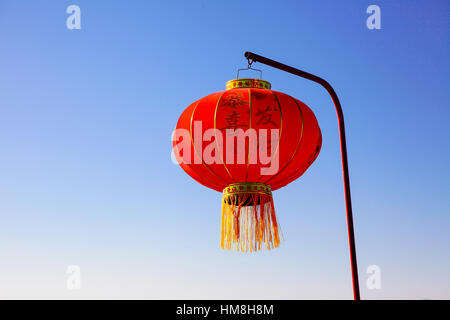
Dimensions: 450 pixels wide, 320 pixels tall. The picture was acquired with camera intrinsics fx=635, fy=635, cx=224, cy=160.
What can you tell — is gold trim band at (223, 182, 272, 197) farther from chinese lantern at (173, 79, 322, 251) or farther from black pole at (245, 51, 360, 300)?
black pole at (245, 51, 360, 300)

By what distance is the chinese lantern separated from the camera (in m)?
7.15

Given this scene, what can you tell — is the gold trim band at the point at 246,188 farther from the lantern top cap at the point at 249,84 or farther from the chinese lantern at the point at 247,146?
the lantern top cap at the point at 249,84

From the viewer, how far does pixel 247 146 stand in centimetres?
712

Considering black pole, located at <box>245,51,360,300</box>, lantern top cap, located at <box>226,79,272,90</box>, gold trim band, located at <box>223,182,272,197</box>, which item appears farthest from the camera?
lantern top cap, located at <box>226,79,272,90</box>

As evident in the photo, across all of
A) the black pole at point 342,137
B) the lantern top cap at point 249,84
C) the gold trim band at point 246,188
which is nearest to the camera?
the black pole at point 342,137

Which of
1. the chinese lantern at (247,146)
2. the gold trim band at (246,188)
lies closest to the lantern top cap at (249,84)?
the chinese lantern at (247,146)

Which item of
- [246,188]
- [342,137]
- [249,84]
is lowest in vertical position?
[246,188]

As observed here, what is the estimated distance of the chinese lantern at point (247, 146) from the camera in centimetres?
715

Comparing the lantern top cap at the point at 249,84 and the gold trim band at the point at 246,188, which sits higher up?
the lantern top cap at the point at 249,84

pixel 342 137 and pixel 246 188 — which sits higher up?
pixel 342 137

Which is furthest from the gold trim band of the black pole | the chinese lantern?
the black pole
